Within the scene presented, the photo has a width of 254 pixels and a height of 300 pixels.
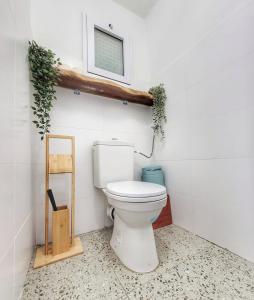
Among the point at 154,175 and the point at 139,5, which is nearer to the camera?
the point at 154,175

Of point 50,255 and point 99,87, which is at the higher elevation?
point 99,87

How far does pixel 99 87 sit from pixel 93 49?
0.45 m

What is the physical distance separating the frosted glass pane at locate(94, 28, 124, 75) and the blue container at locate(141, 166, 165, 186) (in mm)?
1047

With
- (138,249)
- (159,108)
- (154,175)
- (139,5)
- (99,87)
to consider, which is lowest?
(138,249)

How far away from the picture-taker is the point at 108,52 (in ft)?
5.18

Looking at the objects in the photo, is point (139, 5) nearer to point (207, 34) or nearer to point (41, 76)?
point (207, 34)

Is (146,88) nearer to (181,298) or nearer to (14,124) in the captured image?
(14,124)

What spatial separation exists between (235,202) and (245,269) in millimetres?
346

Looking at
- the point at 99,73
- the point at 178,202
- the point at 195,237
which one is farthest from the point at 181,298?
the point at 99,73

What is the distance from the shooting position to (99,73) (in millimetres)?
1458

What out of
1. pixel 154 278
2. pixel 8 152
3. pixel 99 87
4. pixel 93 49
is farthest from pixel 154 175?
pixel 93 49

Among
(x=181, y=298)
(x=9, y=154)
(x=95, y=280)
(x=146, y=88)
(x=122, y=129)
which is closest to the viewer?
(x=9, y=154)

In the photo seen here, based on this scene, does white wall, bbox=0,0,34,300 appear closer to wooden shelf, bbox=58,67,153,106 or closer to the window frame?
wooden shelf, bbox=58,67,153,106

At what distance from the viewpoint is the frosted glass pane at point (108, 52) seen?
1.51 m
